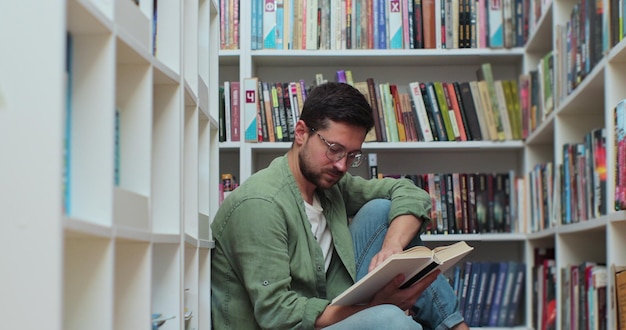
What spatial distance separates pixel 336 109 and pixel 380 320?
1.70ft

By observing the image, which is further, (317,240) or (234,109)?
(234,109)

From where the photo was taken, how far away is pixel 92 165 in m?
1.00

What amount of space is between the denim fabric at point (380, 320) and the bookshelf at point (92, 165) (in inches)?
14.8

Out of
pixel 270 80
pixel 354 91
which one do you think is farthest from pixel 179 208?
pixel 270 80

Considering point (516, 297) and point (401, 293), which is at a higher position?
point (401, 293)

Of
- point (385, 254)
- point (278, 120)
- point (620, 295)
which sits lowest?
point (620, 295)

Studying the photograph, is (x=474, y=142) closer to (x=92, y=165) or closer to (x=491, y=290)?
(x=491, y=290)

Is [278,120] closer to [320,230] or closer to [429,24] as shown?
[429,24]

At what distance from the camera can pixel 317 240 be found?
79.8 inches

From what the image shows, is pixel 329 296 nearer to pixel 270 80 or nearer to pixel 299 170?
pixel 299 170

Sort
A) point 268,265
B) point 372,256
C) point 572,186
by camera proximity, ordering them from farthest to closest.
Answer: point 572,186
point 372,256
point 268,265

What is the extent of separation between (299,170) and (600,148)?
80 cm

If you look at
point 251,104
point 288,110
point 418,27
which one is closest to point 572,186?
point 418,27

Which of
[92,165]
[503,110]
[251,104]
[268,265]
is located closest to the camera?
[92,165]
